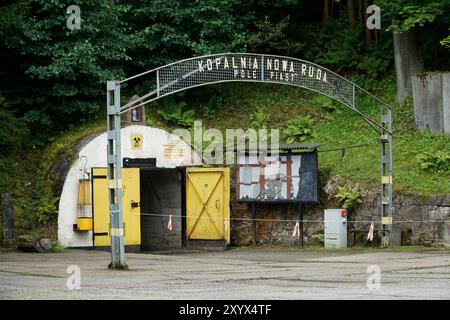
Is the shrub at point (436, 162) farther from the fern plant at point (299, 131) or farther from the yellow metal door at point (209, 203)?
the yellow metal door at point (209, 203)

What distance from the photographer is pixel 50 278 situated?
20047 millimetres

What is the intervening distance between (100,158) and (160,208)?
3524 millimetres

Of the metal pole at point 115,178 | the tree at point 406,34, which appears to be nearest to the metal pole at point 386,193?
the tree at point 406,34

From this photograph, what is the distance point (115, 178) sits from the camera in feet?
72.4

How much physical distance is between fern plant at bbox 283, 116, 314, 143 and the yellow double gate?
9.88 feet

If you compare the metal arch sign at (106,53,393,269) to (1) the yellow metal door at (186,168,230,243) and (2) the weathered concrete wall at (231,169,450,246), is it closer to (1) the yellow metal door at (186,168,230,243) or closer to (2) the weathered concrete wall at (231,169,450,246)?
(2) the weathered concrete wall at (231,169,450,246)

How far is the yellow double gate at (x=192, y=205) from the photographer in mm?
30438

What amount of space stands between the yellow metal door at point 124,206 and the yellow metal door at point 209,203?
6.15ft

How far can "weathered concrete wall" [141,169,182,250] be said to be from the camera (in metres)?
33.1

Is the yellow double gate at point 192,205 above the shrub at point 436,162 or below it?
below

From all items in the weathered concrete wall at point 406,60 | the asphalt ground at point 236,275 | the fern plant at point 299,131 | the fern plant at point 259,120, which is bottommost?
the asphalt ground at point 236,275

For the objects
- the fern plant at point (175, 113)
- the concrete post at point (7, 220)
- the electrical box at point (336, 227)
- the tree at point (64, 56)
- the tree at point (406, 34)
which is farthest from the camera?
the fern plant at point (175, 113)

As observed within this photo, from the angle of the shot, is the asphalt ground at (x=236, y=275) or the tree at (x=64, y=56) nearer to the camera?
the asphalt ground at (x=236, y=275)

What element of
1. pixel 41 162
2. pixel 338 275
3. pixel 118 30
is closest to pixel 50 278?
pixel 338 275
